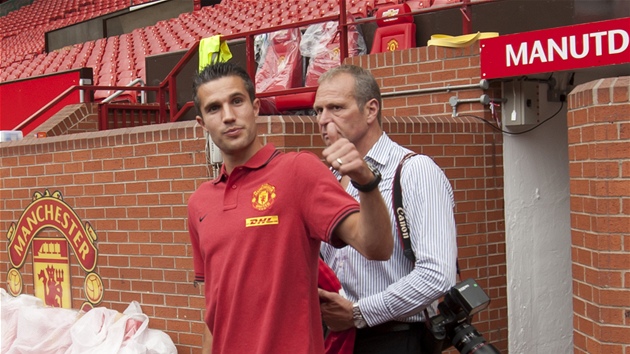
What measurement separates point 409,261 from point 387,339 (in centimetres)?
28

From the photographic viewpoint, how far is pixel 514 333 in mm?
5742

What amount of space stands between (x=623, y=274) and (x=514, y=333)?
2.39m

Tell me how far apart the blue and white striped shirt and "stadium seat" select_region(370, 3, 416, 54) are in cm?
501

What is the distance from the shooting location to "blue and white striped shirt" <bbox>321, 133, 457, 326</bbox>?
277 centimetres

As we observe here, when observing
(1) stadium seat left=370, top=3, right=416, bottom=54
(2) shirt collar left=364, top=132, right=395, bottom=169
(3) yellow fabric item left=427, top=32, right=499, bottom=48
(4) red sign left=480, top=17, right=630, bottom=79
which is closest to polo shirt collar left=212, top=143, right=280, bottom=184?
(2) shirt collar left=364, top=132, right=395, bottom=169

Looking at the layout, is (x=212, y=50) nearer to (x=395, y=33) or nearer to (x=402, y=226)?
(x=395, y=33)

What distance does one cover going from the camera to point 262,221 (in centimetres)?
250

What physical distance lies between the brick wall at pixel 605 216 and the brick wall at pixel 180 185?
1.62 m

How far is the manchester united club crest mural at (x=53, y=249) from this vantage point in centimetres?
596

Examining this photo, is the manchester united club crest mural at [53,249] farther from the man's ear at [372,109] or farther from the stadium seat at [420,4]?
the stadium seat at [420,4]

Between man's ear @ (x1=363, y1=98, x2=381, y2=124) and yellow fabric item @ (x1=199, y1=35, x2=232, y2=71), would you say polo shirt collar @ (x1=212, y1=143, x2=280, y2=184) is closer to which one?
man's ear @ (x1=363, y1=98, x2=381, y2=124)

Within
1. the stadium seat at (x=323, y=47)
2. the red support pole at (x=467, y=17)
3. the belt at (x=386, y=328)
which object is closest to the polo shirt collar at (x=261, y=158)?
the belt at (x=386, y=328)

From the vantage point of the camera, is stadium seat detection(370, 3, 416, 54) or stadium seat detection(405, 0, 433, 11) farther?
stadium seat detection(405, 0, 433, 11)

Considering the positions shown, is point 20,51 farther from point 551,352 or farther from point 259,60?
point 551,352
